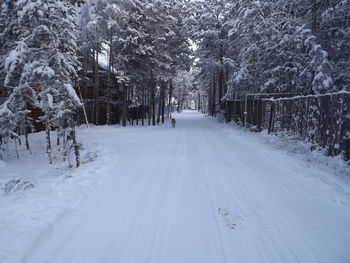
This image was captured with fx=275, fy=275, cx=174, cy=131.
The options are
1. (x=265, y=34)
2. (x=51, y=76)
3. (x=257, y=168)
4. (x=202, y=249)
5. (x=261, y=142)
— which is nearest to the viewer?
(x=202, y=249)

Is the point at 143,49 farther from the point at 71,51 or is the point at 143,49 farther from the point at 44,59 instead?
the point at 44,59

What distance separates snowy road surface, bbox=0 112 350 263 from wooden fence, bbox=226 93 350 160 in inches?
62.0

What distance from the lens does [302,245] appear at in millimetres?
3891

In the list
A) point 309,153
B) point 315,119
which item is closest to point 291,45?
point 315,119

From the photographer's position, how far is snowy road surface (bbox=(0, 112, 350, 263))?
12.0 ft

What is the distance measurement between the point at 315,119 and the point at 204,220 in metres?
7.62

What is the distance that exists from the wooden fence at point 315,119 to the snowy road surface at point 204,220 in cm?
157

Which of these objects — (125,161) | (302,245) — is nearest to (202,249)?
(302,245)

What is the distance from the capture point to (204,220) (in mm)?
4715

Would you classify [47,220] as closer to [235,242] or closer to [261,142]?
[235,242]

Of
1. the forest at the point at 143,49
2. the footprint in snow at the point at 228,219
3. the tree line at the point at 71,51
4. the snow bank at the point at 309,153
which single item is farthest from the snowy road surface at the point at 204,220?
the forest at the point at 143,49

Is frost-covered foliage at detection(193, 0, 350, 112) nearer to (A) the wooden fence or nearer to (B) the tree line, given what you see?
(A) the wooden fence

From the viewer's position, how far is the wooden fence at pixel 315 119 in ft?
27.4

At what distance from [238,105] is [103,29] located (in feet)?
43.7
